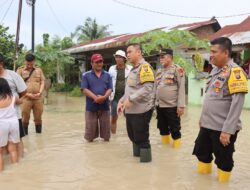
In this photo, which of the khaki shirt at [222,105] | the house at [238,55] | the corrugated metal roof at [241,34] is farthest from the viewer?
the house at [238,55]

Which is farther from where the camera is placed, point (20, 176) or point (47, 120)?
point (47, 120)

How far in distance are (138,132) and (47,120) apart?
5.66 metres

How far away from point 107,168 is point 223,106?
6.15ft

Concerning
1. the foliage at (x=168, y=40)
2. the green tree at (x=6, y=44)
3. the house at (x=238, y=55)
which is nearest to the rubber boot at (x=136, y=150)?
the foliage at (x=168, y=40)

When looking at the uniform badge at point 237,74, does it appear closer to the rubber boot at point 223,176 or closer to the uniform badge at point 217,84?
the uniform badge at point 217,84

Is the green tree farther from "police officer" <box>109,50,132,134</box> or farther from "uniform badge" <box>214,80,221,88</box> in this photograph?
"uniform badge" <box>214,80,221,88</box>

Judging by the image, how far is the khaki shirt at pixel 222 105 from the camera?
4043mm

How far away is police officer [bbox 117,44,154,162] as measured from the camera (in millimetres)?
5211

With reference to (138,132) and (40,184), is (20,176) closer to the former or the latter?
(40,184)

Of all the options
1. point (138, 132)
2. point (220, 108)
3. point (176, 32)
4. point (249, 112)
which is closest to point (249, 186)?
point (220, 108)

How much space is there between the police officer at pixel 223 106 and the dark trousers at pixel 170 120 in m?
1.76

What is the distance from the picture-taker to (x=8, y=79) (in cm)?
564

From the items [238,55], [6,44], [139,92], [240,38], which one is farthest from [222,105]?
[6,44]

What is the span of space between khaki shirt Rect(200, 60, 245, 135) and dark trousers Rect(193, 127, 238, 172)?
4.1 inches
